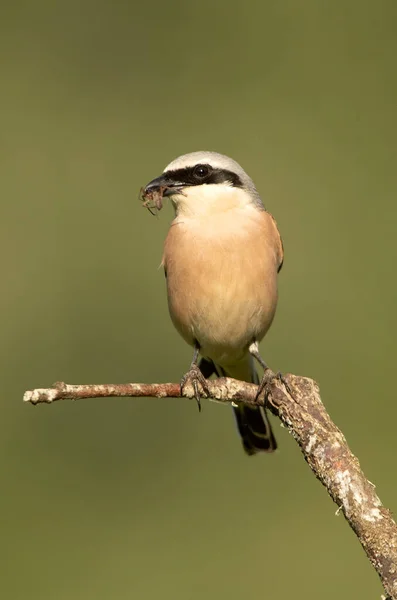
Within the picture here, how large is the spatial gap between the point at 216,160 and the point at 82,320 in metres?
2.62

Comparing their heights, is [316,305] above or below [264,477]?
above

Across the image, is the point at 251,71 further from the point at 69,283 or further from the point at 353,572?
the point at 353,572

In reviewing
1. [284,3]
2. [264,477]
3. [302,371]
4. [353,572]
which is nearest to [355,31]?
[284,3]

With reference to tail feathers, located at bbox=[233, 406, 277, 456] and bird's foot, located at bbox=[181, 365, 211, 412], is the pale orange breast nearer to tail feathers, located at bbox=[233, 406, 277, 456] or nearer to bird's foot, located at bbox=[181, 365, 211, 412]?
bird's foot, located at bbox=[181, 365, 211, 412]

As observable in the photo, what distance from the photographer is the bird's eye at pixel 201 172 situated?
4.31 m

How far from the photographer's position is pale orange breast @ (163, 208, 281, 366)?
13.8 ft

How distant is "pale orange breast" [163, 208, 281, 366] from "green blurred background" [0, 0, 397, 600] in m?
1.60

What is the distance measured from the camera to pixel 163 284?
22.6ft

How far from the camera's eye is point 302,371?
6.16m

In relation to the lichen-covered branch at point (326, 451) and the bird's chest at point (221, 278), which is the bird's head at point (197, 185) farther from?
the lichen-covered branch at point (326, 451)

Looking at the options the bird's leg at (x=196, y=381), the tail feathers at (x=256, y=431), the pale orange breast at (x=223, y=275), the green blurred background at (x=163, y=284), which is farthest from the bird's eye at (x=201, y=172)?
the green blurred background at (x=163, y=284)

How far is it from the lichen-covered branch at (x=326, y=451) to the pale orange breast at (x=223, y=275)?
0.80 meters

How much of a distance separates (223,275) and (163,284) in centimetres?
272

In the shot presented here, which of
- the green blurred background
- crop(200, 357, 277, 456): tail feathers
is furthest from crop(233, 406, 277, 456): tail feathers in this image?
the green blurred background
